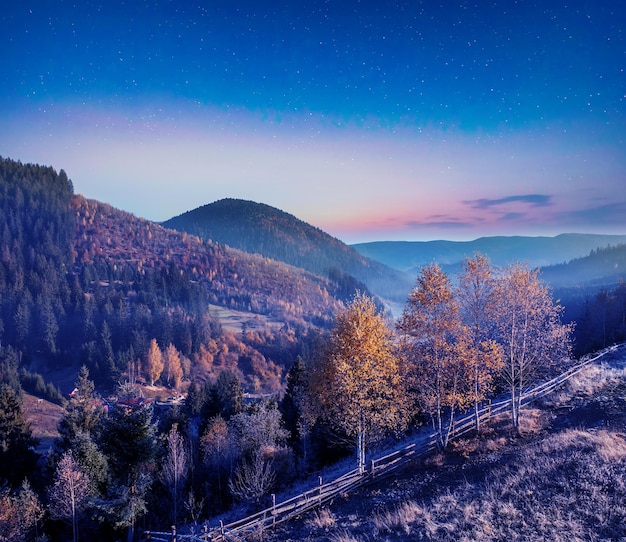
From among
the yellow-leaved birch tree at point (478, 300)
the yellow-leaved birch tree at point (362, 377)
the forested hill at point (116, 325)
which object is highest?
the yellow-leaved birch tree at point (478, 300)

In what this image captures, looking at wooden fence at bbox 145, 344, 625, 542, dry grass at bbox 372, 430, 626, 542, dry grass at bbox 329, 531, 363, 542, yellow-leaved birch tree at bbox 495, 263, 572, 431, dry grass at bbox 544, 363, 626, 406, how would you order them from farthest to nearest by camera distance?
dry grass at bbox 544, 363, 626, 406 → yellow-leaved birch tree at bbox 495, 263, 572, 431 → wooden fence at bbox 145, 344, 625, 542 → dry grass at bbox 329, 531, 363, 542 → dry grass at bbox 372, 430, 626, 542

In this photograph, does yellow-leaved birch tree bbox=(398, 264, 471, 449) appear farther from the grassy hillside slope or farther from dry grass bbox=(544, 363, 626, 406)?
dry grass bbox=(544, 363, 626, 406)

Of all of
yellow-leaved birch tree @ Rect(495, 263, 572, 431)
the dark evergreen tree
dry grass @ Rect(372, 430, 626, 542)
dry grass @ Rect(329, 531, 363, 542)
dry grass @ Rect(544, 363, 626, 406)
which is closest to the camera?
dry grass @ Rect(372, 430, 626, 542)

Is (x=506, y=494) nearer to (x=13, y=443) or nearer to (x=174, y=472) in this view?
(x=174, y=472)

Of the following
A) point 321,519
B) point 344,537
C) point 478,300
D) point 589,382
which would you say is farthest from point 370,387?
point 589,382

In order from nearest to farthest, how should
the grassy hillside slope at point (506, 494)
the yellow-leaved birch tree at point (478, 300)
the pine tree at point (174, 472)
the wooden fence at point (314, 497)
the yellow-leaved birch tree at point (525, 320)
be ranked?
the grassy hillside slope at point (506, 494) → the wooden fence at point (314, 497) → the yellow-leaved birch tree at point (478, 300) → the yellow-leaved birch tree at point (525, 320) → the pine tree at point (174, 472)

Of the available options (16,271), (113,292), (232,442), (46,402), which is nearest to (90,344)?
(46,402)

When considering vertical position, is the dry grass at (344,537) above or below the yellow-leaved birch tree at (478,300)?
below

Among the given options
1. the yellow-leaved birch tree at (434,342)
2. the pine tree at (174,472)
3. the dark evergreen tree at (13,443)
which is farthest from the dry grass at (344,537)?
the dark evergreen tree at (13,443)

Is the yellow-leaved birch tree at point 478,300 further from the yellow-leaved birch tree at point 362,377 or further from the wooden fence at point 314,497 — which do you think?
the wooden fence at point 314,497

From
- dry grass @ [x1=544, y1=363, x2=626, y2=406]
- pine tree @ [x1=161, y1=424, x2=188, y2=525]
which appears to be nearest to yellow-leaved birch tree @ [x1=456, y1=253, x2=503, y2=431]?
dry grass @ [x1=544, y1=363, x2=626, y2=406]

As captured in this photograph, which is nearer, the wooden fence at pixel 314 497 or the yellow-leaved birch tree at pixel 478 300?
the wooden fence at pixel 314 497

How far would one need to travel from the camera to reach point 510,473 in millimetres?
14203

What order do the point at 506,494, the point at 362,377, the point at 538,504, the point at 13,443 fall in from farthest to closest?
Result: the point at 13,443 < the point at 362,377 < the point at 506,494 < the point at 538,504
